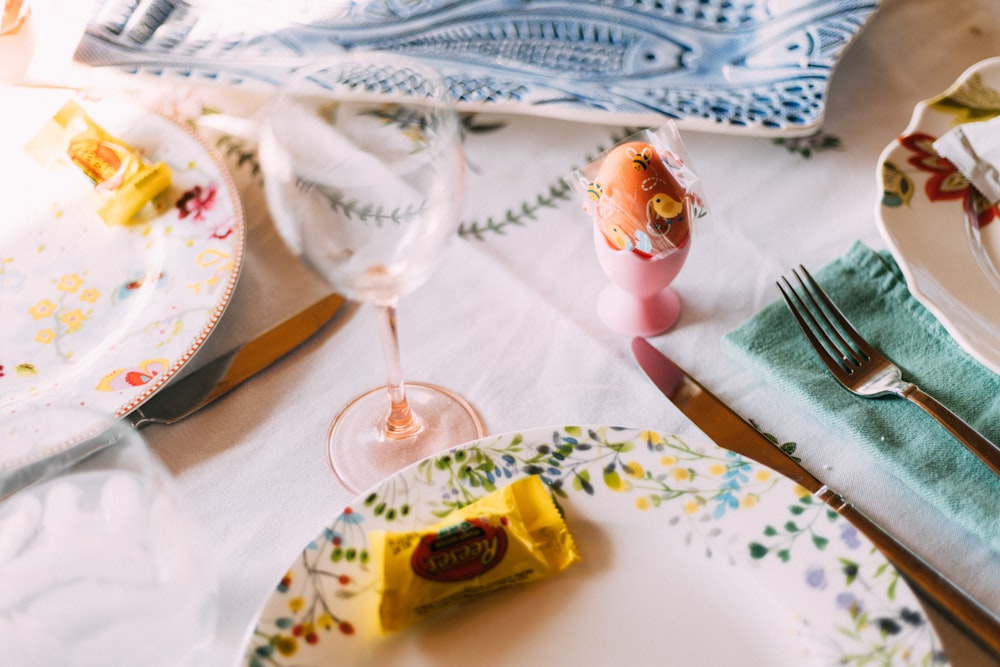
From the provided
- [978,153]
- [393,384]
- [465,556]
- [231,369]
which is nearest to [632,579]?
[465,556]

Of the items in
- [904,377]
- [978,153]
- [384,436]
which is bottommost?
[384,436]

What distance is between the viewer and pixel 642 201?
1.89 feet

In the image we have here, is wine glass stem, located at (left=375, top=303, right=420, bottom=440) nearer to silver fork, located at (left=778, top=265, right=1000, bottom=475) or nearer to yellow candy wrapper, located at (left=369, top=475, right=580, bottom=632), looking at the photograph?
yellow candy wrapper, located at (left=369, top=475, right=580, bottom=632)

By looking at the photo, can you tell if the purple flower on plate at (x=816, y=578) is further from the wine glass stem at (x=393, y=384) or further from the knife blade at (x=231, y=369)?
the knife blade at (x=231, y=369)

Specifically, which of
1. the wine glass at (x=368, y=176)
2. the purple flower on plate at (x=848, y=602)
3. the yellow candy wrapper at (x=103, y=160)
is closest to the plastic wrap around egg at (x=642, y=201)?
the wine glass at (x=368, y=176)

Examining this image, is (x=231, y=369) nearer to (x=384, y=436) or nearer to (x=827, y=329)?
(x=384, y=436)

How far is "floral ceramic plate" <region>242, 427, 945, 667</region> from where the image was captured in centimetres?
45

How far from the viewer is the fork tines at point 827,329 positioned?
0.60 meters

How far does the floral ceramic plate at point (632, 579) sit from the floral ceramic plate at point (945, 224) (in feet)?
0.63

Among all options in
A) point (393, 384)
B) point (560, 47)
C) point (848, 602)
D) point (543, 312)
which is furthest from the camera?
point (560, 47)

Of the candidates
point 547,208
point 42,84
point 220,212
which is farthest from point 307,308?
point 42,84

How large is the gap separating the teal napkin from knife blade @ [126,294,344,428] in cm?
31

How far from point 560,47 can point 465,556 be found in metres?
0.53

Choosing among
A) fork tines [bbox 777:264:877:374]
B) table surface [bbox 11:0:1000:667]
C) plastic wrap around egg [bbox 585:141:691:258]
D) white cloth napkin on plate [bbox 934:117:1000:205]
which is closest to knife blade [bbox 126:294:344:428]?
table surface [bbox 11:0:1000:667]
